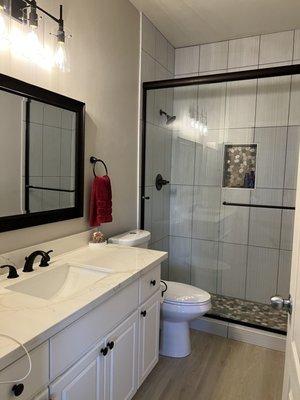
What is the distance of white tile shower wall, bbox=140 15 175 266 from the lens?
268cm

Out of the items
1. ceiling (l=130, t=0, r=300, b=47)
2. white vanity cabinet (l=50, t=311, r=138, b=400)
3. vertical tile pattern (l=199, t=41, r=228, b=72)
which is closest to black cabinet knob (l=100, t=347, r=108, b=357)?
white vanity cabinet (l=50, t=311, r=138, b=400)

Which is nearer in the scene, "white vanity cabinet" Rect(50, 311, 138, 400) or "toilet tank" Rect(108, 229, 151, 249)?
"white vanity cabinet" Rect(50, 311, 138, 400)

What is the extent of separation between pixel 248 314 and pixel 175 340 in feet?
2.87

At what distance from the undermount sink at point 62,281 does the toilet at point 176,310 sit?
578 millimetres

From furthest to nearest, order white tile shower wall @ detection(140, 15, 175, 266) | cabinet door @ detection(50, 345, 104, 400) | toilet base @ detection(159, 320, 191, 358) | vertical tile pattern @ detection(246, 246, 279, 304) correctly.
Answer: vertical tile pattern @ detection(246, 246, 279, 304)
white tile shower wall @ detection(140, 15, 175, 266)
toilet base @ detection(159, 320, 191, 358)
cabinet door @ detection(50, 345, 104, 400)

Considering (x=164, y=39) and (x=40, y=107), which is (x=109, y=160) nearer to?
(x=40, y=107)

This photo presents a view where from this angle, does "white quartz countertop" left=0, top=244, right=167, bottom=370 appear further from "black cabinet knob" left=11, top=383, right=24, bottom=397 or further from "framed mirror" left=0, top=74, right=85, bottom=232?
"framed mirror" left=0, top=74, right=85, bottom=232

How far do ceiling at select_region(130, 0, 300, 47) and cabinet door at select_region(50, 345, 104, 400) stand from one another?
2421 mm

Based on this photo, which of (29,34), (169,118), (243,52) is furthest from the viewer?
(169,118)

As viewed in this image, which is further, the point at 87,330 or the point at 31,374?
the point at 87,330

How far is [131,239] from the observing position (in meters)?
2.21

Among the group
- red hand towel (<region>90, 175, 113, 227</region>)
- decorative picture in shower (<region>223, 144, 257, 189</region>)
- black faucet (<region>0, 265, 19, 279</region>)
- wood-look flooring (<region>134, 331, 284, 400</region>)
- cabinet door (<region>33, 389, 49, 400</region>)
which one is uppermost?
decorative picture in shower (<region>223, 144, 257, 189</region>)

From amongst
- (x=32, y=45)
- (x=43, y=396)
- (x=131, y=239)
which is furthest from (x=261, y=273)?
(x=32, y=45)

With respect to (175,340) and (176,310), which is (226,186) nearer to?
(176,310)
